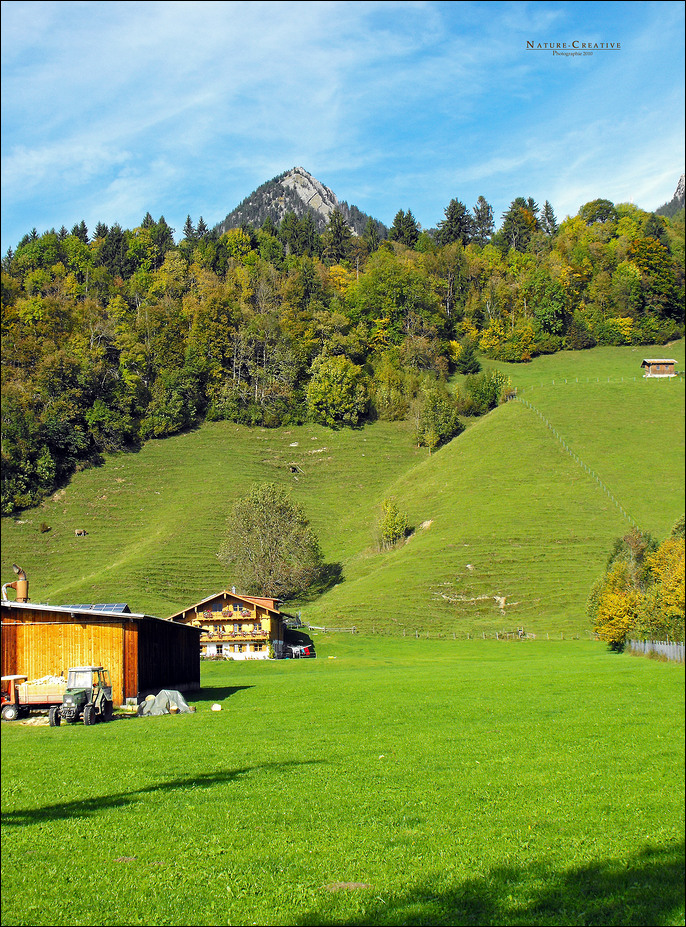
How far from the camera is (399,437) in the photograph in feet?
431

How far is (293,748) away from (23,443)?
345ft

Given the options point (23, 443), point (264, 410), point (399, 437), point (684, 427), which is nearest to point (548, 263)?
point (399, 437)

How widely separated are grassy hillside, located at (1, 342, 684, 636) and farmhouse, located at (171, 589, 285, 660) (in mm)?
4790

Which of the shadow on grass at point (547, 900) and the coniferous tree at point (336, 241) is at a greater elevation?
the coniferous tree at point (336, 241)

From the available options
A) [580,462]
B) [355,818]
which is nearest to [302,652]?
[580,462]

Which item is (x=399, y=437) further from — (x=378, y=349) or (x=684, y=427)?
(x=684, y=427)

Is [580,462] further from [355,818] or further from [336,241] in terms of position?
[336,241]

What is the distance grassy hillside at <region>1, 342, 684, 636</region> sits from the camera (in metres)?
67.5

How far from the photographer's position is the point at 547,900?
28.5 feet

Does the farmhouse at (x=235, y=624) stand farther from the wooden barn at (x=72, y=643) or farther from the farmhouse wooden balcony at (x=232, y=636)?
the wooden barn at (x=72, y=643)

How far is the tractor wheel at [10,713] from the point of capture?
25.7 meters

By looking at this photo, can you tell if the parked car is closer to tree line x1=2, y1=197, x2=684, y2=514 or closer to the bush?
the bush

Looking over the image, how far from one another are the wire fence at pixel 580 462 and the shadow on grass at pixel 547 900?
6276 cm

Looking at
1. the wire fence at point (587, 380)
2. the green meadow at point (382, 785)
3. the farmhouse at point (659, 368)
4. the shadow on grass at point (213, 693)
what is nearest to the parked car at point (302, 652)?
the green meadow at point (382, 785)
